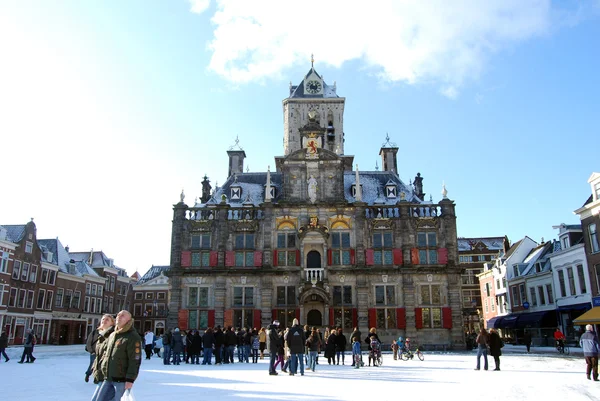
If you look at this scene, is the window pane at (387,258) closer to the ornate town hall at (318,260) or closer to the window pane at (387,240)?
the ornate town hall at (318,260)

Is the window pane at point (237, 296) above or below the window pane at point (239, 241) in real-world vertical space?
below

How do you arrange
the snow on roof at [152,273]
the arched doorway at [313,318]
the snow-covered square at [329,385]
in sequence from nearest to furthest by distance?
the snow-covered square at [329,385], the arched doorway at [313,318], the snow on roof at [152,273]

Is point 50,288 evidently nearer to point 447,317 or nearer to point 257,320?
point 257,320

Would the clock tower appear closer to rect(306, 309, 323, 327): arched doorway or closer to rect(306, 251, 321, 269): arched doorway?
rect(306, 251, 321, 269): arched doorway

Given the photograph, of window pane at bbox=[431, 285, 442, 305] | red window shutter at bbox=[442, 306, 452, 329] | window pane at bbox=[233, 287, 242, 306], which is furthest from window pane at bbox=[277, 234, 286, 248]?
red window shutter at bbox=[442, 306, 452, 329]

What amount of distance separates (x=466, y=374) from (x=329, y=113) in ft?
143

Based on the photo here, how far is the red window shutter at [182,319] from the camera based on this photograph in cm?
3819

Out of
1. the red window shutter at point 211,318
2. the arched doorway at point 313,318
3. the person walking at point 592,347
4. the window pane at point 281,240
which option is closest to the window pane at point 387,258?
the arched doorway at point 313,318

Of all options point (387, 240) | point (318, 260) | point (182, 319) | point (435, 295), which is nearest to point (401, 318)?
point (435, 295)

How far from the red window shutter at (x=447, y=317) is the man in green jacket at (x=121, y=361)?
110 ft

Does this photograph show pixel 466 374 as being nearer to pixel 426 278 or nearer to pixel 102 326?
pixel 102 326

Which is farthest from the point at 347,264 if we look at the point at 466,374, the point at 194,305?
the point at 466,374

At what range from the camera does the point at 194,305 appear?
38688mm

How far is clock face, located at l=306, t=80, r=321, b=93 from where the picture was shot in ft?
192
